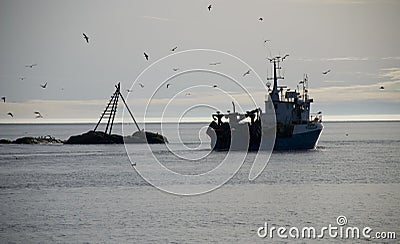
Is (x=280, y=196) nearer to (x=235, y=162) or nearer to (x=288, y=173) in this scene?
(x=288, y=173)

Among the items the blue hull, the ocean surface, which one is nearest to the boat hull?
the blue hull

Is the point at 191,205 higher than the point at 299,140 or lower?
lower

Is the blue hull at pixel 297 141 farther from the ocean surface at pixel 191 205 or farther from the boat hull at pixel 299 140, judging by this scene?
the ocean surface at pixel 191 205

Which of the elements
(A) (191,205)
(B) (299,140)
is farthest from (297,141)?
(A) (191,205)

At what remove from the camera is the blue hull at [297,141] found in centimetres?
10244

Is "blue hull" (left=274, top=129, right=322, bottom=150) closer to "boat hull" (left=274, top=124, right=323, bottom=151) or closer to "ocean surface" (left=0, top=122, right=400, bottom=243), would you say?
"boat hull" (left=274, top=124, right=323, bottom=151)

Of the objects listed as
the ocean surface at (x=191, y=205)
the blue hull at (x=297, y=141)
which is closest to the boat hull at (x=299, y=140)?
the blue hull at (x=297, y=141)

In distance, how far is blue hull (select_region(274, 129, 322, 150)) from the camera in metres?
102

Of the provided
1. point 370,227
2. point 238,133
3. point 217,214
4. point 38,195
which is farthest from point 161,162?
point 370,227

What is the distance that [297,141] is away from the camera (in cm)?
10288

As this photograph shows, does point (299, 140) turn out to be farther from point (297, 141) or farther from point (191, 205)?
point (191, 205)

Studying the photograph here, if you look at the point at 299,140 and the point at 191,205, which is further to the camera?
the point at 299,140

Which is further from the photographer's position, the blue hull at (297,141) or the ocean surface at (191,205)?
the blue hull at (297,141)

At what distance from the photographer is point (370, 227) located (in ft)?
133
